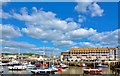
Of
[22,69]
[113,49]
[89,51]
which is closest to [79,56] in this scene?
[89,51]

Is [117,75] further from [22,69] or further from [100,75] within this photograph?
[22,69]

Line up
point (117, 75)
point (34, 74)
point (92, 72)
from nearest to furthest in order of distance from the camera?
1. point (117, 75)
2. point (34, 74)
3. point (92, 72)

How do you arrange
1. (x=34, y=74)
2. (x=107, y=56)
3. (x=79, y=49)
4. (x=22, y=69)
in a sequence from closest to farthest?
(x=34, y=74) < (x=22, y=69) < (x=107, y=56) < (x=79, y=49)

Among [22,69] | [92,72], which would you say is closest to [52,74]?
[92,72]

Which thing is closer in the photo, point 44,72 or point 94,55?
point 44,72

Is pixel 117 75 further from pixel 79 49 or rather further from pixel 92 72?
pixel 79 49

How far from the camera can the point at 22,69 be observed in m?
54.2

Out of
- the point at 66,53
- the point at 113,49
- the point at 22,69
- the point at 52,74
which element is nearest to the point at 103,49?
the point at 113,49

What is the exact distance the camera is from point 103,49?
124 meters

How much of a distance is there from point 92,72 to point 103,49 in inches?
3051

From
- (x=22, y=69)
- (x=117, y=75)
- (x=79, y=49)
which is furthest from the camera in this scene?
(x=79, y=49)

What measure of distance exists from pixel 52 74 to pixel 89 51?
271ft

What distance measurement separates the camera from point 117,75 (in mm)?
41000

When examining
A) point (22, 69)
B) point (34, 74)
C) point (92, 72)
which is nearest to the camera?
point (34, 74)
